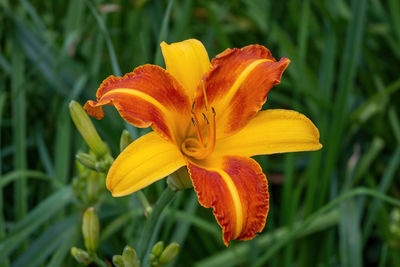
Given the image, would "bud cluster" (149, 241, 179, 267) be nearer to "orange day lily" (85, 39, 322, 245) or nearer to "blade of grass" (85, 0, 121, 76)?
"orange day lily" (85, 39, 322, 245)

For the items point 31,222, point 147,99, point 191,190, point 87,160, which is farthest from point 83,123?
point 191,190

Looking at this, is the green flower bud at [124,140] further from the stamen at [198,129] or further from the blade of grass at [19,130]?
the blade of grass at [19,130]

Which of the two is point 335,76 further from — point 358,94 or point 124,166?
point 124,166

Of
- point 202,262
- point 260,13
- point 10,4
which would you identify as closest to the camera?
point 202,262

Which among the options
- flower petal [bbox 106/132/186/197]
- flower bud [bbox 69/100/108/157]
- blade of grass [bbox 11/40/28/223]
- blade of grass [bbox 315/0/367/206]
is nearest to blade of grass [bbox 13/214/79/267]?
blade of grass [bbox 11/40/28/223]

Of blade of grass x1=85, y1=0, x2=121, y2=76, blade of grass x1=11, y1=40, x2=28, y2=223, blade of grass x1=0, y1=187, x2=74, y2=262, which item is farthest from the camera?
blade of grass x1=11, y1=40, x2=28, y2=223

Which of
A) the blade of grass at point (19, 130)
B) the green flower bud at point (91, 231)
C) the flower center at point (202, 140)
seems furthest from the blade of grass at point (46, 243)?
the flower center at point (202, 140)

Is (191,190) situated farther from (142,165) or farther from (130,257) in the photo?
(142,165)

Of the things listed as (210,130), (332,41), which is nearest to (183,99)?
(210,130)
